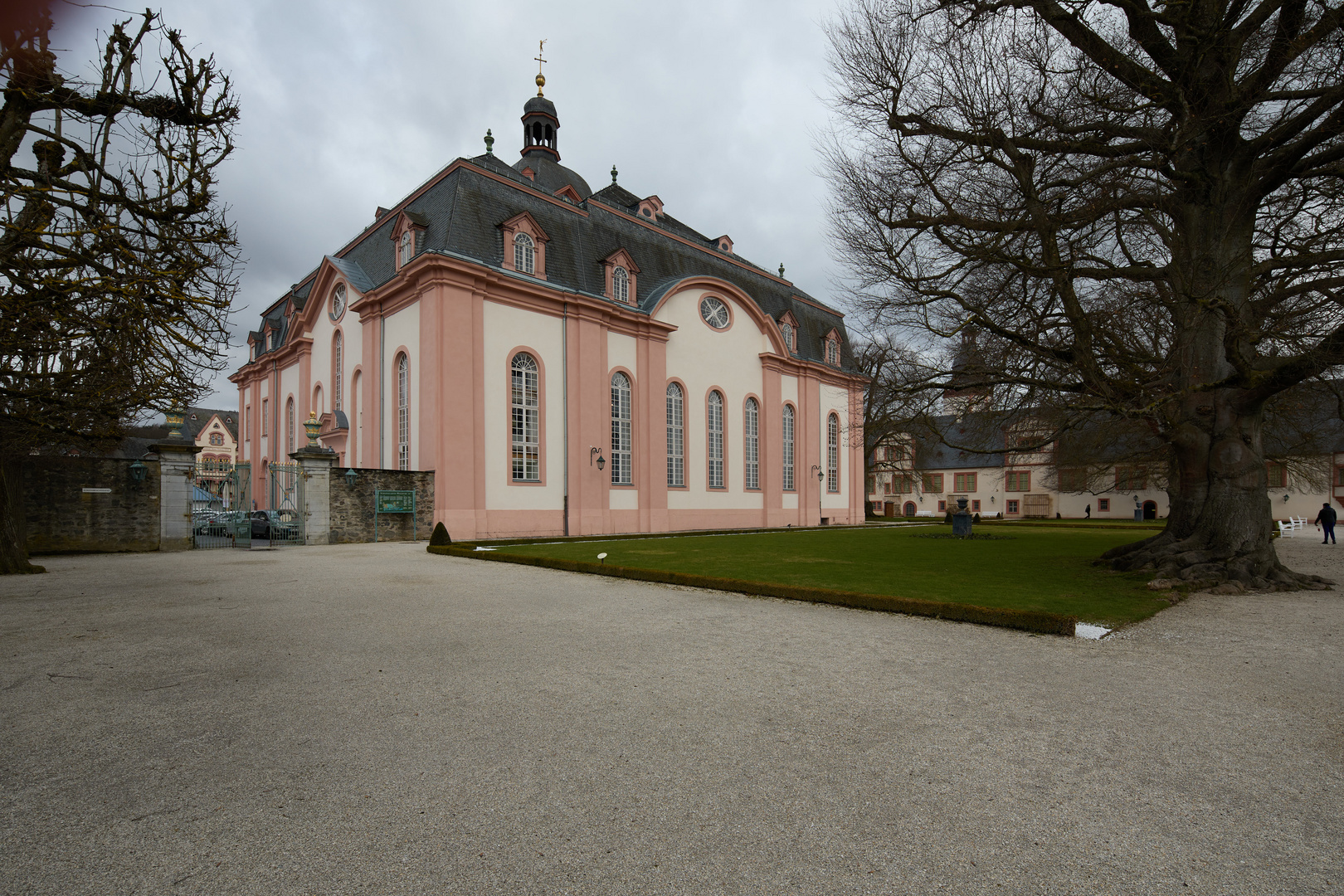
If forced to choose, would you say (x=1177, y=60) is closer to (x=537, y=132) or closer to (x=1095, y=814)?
(x=1095, y=814)

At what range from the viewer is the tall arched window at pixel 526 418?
2333 centimetres

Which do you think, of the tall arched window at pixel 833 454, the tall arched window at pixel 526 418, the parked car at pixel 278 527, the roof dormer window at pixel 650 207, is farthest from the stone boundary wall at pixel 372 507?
the tall arched window at pixel 833 454

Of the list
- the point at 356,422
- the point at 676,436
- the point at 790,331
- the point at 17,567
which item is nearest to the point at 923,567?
the point at 17,567

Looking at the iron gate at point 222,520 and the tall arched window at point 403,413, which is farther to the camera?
the tall arched window at point 403,413

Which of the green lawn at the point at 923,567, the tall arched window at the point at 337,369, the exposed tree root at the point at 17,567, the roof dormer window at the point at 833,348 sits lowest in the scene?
the green lawn at the point at 923,567

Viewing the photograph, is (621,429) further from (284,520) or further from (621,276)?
(284,520)

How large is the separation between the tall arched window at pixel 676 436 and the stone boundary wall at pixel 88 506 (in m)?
17.0

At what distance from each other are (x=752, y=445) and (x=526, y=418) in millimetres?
12657

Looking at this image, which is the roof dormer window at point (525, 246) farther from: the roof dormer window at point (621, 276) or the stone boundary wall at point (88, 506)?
the stone boundary wall at point (88, 506)

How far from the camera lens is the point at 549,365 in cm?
2411

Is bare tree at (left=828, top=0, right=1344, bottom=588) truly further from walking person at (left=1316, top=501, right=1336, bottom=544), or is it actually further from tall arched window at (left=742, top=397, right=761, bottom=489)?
tall arched window at (left=742, top=397, right=761, bottom=489)

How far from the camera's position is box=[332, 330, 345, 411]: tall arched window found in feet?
90.7

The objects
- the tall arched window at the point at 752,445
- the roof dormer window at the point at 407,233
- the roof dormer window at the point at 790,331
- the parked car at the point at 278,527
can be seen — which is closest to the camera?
the parked car at the point at 278,527

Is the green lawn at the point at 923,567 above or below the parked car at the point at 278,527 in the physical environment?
below
